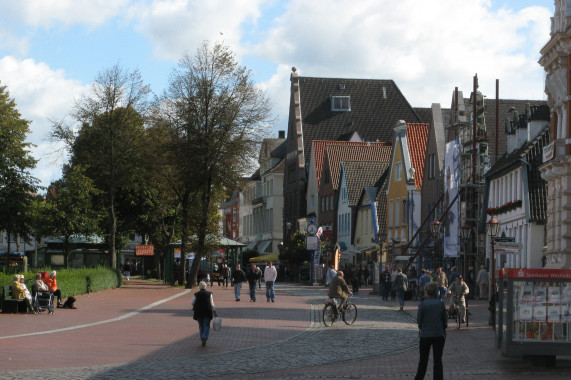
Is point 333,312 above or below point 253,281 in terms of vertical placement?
below

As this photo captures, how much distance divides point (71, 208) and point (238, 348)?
3557 centimetres

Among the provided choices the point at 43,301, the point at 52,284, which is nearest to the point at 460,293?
the point at 43,301

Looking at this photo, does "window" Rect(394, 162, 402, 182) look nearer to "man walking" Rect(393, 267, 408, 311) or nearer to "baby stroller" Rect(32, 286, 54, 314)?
"man walking" Rect(393, 267, 408, 311)

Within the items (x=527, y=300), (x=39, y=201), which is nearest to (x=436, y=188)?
(x=39, y=201)

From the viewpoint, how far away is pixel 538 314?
18.3 metres

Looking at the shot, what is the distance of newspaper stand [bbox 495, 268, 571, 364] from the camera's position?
18125mm

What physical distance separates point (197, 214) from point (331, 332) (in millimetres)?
34217

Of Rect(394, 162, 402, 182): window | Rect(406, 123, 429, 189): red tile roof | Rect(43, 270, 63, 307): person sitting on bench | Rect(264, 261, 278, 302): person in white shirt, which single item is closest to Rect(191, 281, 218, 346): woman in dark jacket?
Rect(43, 270, 63, 307): person sitting on bench

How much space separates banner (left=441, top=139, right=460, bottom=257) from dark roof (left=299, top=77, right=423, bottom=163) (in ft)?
136

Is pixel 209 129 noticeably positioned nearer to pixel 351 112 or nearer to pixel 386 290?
pixel 386 290

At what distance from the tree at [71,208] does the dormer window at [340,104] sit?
4573 centimetres

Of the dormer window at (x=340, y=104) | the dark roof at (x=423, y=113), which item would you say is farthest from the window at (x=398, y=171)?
the dark roof at (x=423, y=113)

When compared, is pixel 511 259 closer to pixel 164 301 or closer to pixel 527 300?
pixel 164 301

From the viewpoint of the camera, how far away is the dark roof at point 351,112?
324ft
